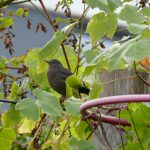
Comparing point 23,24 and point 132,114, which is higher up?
point 132,114

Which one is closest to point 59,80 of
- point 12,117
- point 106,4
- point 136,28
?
point 12,117

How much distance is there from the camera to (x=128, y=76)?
1.61 metres

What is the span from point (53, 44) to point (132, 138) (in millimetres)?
371

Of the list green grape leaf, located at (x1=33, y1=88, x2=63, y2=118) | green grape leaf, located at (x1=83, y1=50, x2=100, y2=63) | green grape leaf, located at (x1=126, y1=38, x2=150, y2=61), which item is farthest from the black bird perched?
green grape leaf, located at (x1=126, y1=38, x2=150, y2=61)

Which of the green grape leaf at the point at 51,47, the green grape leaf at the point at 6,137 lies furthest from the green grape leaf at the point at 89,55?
the green grape leaf at the point at 6,137

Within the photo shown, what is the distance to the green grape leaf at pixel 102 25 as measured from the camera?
1630mm

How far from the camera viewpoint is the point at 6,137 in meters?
1.68

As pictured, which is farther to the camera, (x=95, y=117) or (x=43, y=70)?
(x=43, y=70)

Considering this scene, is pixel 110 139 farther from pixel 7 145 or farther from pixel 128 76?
pixel 7 145

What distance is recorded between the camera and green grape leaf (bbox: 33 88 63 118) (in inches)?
53.9

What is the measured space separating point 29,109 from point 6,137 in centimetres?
34

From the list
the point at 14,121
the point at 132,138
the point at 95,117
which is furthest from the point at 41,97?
the point at 14,121

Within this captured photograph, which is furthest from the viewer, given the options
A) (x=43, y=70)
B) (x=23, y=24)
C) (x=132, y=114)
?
(x=23, y=24)

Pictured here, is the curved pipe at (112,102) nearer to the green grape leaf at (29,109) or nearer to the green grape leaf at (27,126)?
the green grape leaf at (29,109)
